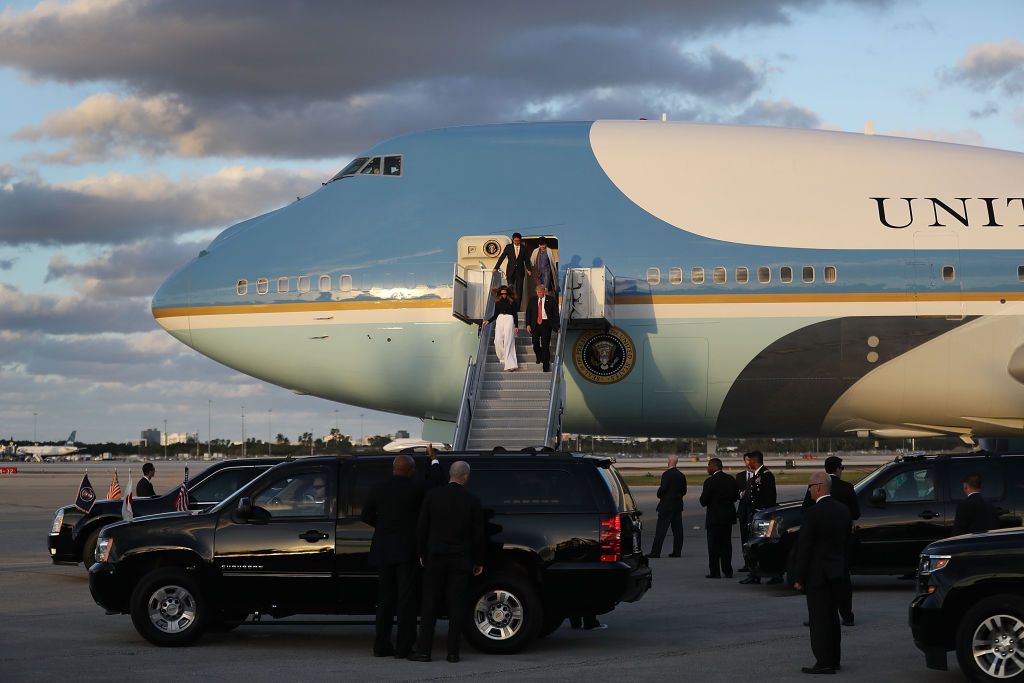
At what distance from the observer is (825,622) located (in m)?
11.6

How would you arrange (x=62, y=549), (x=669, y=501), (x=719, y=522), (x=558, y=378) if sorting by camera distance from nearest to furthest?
(x=62, y=549)
(x=719, y=522)
(x=558, y=378)
(x=669, y=501)

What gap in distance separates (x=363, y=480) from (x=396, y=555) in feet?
4.24

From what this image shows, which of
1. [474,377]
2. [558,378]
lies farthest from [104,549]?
[558,378]

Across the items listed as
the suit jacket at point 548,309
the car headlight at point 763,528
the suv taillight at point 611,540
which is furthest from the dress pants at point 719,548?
the suv taillight at point 611,540

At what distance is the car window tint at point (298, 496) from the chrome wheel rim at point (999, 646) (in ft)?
20.7

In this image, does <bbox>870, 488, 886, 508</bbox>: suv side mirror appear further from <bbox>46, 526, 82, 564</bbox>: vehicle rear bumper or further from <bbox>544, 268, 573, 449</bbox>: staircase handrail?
<bbox>46, 526, 82, 564</bbox>: vehicle rear bumper

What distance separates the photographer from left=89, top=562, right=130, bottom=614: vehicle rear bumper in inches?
527

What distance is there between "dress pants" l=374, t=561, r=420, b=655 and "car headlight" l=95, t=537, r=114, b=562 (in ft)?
9.55

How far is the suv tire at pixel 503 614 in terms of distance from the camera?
1280 cm

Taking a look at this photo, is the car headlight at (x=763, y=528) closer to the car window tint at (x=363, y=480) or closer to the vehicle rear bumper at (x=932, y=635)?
the car window tint at (x=363, y=480)

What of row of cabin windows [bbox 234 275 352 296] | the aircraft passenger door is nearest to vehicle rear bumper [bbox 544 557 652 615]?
row of cabin windows [bbox 234 275 352 296]

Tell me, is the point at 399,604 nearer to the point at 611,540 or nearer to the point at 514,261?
the point at 611,540

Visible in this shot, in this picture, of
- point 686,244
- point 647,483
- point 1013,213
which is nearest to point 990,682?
point 686,244

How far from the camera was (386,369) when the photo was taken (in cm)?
2428
